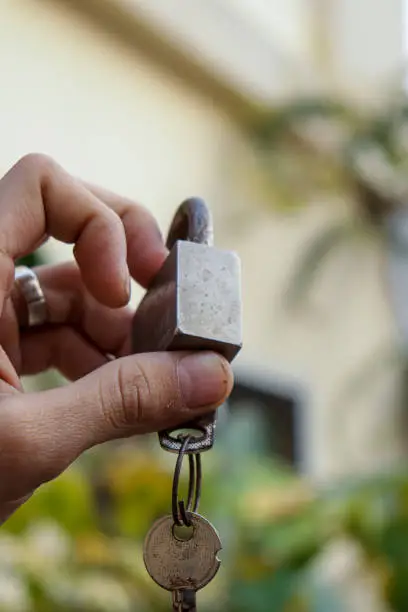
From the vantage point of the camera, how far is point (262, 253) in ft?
5.94

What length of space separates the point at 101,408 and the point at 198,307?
0.23 feet

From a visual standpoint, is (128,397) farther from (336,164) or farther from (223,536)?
(336,164)

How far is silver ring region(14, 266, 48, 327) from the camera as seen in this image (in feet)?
1.97

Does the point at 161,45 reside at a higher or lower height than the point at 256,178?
higher

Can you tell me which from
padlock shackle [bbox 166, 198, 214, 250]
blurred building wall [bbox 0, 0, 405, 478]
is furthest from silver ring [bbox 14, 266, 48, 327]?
blurred building wall [bbox 0, 0, 405, 478]

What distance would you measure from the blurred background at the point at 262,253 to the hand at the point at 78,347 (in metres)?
0.34

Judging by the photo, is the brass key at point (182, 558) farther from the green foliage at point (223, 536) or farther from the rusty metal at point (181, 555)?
the green foliage at point (223, 536)

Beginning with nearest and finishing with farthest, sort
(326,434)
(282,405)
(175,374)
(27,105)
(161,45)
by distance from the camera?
(175,374) < (27,105) < (161,45) < (282,405) < (326,434)

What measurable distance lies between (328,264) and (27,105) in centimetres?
102

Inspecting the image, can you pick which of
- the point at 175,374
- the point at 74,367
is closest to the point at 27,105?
the point at 74,367

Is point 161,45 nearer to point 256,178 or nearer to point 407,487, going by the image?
point 256,178

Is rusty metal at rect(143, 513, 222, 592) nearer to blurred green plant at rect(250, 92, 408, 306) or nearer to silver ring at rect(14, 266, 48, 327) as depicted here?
silver ring at rect(14, 266, 48, 327)

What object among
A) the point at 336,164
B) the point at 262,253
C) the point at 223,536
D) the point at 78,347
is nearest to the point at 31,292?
the point at 78,347

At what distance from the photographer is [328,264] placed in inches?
80.8
